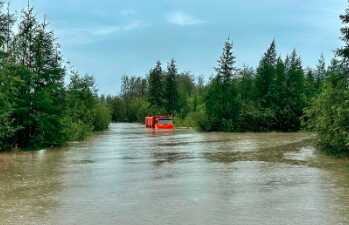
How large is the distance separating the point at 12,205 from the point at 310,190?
24.2 ft

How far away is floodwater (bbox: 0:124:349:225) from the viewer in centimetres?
958

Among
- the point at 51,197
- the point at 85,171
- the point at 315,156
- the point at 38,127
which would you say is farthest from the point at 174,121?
the point at 51,197

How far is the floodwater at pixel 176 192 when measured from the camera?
958cm

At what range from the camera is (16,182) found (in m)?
15.0

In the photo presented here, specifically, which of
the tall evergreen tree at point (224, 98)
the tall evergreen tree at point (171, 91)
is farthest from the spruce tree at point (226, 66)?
the tall evergreen tree at point (171, 91)

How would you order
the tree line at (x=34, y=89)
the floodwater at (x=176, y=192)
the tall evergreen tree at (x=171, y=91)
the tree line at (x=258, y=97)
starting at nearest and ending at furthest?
1. the floodwater at (x=176, y=192)
2. the tree line at (x=34, y=89)
3. the tree line at (x=258, y=97)
4. the tall evergreen tree at (x=171, y=91)

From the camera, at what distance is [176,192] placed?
12.7 metres

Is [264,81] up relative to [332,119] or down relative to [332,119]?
up

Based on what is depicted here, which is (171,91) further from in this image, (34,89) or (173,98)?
(34,89)

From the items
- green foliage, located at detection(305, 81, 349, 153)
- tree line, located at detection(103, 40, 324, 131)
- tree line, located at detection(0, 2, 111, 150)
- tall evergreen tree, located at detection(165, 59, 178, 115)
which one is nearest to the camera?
green foliage, located at detection(305, 81, 349, 153)

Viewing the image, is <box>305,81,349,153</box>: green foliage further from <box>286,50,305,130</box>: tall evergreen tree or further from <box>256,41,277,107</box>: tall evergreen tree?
<box>256,41,277,107</box>: tall evergreen tree

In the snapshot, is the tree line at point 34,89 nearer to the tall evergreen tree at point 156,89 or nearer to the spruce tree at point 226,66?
the spruce tree at point 226,66

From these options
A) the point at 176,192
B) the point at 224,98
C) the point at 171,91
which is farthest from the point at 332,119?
the point at 171,91

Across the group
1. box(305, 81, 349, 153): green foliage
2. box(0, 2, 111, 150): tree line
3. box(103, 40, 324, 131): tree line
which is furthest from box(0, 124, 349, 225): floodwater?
box(103, 40, 324, 131): tree line
